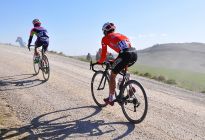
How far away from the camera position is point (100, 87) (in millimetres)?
11070

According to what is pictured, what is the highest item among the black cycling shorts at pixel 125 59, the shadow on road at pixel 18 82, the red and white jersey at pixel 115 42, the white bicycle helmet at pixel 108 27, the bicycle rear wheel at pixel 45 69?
the white bicycle helmet at pixel 108 27

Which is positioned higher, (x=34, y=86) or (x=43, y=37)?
(x=43, y=37)

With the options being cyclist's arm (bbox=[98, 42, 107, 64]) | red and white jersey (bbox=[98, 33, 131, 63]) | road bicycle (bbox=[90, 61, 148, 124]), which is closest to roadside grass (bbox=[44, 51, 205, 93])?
road bicycle (bbox=[90, 61, 148, 124])

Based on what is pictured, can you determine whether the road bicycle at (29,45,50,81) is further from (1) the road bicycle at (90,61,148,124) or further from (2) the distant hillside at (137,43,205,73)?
(2) the distant hillside at (137,43,205,73)

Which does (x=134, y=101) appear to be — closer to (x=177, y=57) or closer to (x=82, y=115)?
(x=82, y=115)

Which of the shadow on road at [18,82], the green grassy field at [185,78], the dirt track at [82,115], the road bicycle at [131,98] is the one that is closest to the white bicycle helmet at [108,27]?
the road bicycle at [131,98]

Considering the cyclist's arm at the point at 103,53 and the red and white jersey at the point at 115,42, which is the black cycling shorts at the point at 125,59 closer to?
the red and white jersey at the point at 115,42

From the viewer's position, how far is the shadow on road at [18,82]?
1362cm

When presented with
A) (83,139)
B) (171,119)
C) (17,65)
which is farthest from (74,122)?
(17,65)

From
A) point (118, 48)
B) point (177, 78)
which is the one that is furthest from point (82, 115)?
point (177, 78)

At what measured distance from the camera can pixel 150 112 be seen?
10.6 m

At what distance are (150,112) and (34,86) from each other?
17.1 feet

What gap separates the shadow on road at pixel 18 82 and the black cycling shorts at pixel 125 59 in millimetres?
5355

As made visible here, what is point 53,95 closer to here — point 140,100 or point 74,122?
point 74,122
